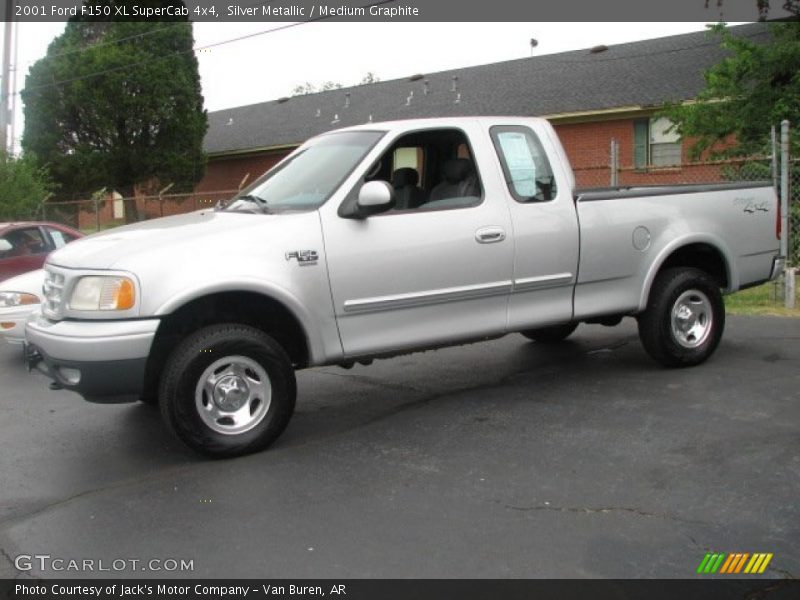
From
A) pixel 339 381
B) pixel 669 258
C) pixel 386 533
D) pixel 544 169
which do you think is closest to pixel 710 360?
pixel 669 258

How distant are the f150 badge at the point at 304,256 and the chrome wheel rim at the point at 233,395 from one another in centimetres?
66

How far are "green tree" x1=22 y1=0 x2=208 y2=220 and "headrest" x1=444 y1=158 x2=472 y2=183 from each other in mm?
24357

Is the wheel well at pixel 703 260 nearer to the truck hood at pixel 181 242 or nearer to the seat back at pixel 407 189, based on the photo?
the seat back at pixel 407 189

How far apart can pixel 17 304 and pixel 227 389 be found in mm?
4566

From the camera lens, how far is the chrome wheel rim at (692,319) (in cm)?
688

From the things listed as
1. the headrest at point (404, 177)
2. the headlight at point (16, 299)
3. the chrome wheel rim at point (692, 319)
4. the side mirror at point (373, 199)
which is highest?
the headrest at point (404, 177)

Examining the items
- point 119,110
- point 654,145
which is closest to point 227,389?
point 654,145

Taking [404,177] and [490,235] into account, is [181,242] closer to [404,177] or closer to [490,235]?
[404,177]

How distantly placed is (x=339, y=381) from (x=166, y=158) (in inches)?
968

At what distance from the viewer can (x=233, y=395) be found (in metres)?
5.08

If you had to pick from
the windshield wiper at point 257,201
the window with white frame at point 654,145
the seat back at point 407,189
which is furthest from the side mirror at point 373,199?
the window with white frame at point 654,145

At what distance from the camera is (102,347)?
4.70 m
